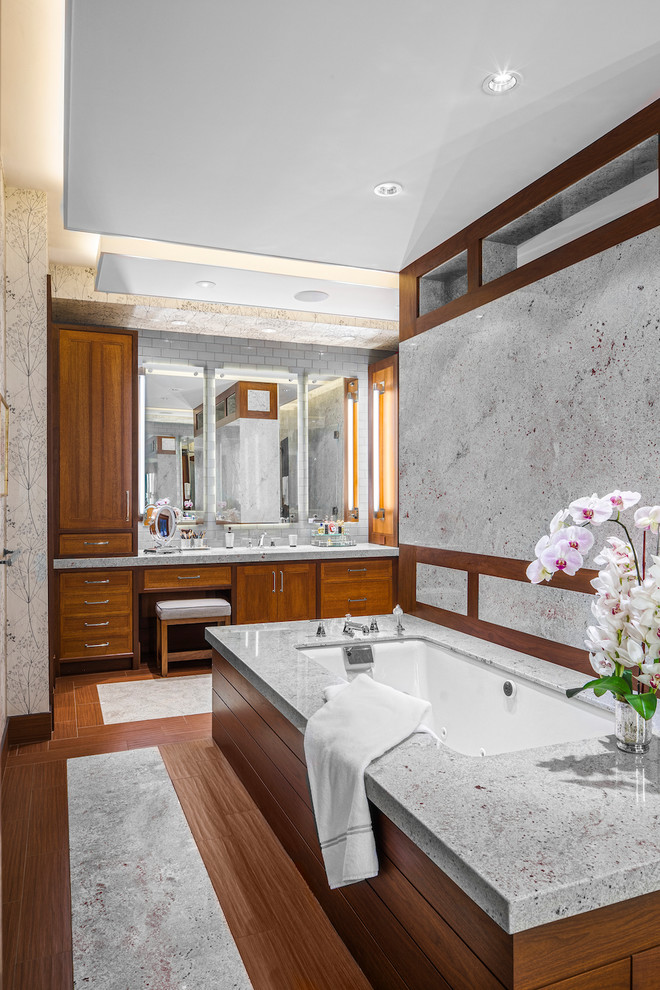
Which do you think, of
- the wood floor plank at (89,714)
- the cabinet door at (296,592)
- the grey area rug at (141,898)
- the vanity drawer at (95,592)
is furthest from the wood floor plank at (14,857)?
the cabinet door at (296,592)

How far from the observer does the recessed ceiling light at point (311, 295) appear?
4566 millimetres

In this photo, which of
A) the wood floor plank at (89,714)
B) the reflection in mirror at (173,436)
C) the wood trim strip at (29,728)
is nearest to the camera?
the wood trim strip at (29,728)

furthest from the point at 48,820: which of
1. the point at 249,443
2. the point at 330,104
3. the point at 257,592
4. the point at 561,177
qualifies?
the point at 249,443

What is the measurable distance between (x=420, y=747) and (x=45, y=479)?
8.49 ft

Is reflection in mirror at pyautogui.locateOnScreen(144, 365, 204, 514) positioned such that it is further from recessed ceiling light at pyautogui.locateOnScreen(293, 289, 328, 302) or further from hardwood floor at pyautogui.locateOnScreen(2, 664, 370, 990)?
hardwood floor at pyautogui.locateOnScreen(2, 664, 370, 990)

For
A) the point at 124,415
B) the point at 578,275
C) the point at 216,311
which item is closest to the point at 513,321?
the point at 578,275

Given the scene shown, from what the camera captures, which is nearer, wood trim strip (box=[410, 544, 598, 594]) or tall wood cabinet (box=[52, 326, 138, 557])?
wood trim strip (box=[410, 544, 598, 594])

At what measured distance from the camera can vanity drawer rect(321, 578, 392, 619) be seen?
5594 mm

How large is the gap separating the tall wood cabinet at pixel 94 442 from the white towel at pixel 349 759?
3.35 meters

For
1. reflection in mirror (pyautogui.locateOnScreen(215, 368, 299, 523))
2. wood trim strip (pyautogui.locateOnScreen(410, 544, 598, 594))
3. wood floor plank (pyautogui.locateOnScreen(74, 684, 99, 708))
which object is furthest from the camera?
reflection in mirror (pyautogui.locateOnScreen(215, 368, 299, 523))

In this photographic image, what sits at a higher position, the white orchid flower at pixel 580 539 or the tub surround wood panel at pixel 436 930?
the white orchid flower at pixel 580 539

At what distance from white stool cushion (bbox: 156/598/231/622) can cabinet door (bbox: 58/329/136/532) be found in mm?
667

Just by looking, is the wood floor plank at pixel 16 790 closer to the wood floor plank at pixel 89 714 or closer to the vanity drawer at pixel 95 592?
the wood floor plank at pixel 89 714

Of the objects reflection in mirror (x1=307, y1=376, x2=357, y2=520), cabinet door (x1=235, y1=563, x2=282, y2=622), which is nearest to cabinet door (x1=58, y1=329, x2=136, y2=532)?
cabinet door (x1=235, y1=563, x2=282, y2=622)
